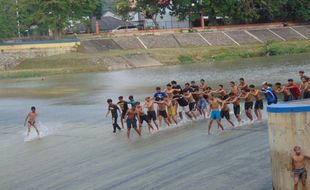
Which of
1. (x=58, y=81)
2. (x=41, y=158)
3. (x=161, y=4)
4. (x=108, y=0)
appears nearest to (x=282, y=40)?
(x=161, y=4)

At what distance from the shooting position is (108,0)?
352 feet

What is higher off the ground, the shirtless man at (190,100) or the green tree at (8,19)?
the green tree at (8,19)

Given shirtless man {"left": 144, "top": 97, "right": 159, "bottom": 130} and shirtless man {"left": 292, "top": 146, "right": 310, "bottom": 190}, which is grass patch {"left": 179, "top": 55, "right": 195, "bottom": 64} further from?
shirtless man {"left": 292, "top": 146, "right": 310, "bottom": 190}

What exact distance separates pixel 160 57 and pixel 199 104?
37101 mm

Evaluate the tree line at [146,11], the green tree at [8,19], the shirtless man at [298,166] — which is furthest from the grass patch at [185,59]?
the shirtless man at [298,166]

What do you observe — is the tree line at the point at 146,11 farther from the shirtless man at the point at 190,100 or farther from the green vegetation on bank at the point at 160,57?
the shirtless man at the point at 190,100

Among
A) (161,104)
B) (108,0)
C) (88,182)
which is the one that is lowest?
(88,182)

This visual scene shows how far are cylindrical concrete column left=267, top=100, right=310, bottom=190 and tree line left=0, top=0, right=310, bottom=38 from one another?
186 ft

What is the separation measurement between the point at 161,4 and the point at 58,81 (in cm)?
3191

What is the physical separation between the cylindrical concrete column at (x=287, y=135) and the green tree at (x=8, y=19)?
6127 centimetres

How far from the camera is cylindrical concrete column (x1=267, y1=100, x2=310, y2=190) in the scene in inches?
483

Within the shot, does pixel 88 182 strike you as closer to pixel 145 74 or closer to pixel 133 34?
pixel 145 74

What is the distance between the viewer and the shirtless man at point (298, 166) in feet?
39.4

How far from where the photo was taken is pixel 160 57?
198 ft
